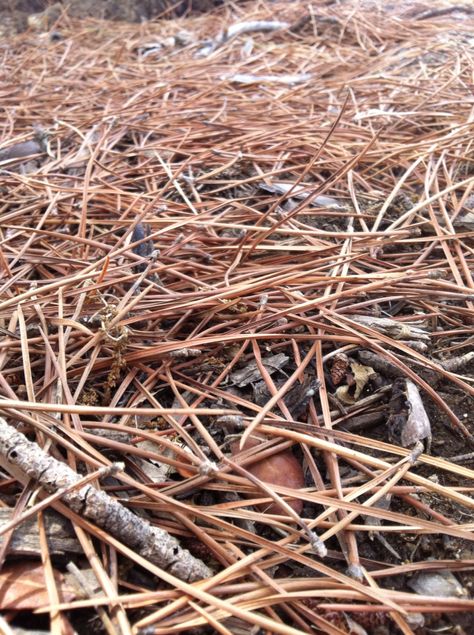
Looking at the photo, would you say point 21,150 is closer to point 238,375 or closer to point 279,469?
point 238,375

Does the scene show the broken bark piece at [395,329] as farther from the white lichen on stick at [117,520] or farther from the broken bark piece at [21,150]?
the broken bark piece at [21,150]

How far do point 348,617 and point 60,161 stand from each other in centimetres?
184

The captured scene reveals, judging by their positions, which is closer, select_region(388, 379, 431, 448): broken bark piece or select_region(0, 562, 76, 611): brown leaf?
select_region(0, 562, 76, 611): brown leaf

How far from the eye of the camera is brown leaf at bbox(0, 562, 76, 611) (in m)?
0.75

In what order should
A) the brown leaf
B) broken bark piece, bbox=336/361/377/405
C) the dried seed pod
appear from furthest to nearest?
1. broken bark piece, bbox=336/361/377/405
2. the dried seed pod
3. the brown leaf

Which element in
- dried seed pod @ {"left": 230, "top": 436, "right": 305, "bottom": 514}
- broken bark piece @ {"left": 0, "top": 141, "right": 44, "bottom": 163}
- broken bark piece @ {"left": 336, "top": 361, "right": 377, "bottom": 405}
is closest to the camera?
dried seed pod @ {"left": 230, "top": 436, "right": 305, "bottom": 514}

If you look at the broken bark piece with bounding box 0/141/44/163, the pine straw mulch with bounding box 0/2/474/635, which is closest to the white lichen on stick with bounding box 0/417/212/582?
the pine straw mulch with bounding box 0/2/474/635

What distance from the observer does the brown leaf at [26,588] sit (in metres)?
0.75

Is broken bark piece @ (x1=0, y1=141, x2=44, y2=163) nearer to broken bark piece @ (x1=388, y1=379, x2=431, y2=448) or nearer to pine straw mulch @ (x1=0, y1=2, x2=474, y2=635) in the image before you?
pine straw mulch @ (x1=0, y1=2, x2=474, y2=635)

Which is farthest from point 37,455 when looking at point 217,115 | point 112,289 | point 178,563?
point 217,115

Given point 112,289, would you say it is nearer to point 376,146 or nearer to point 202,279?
point 202,279

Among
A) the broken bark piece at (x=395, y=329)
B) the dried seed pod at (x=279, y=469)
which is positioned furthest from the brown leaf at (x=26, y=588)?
the broken bark piece at (x=395, y=329)

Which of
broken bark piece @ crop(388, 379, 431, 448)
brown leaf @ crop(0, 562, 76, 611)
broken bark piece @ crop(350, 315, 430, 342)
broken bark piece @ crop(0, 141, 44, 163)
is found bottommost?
broken bark piece @ crop(388, 379, 431, 448)

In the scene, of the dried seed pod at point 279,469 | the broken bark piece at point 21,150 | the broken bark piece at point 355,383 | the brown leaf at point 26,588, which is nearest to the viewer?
the brown leaf at point 26,588
